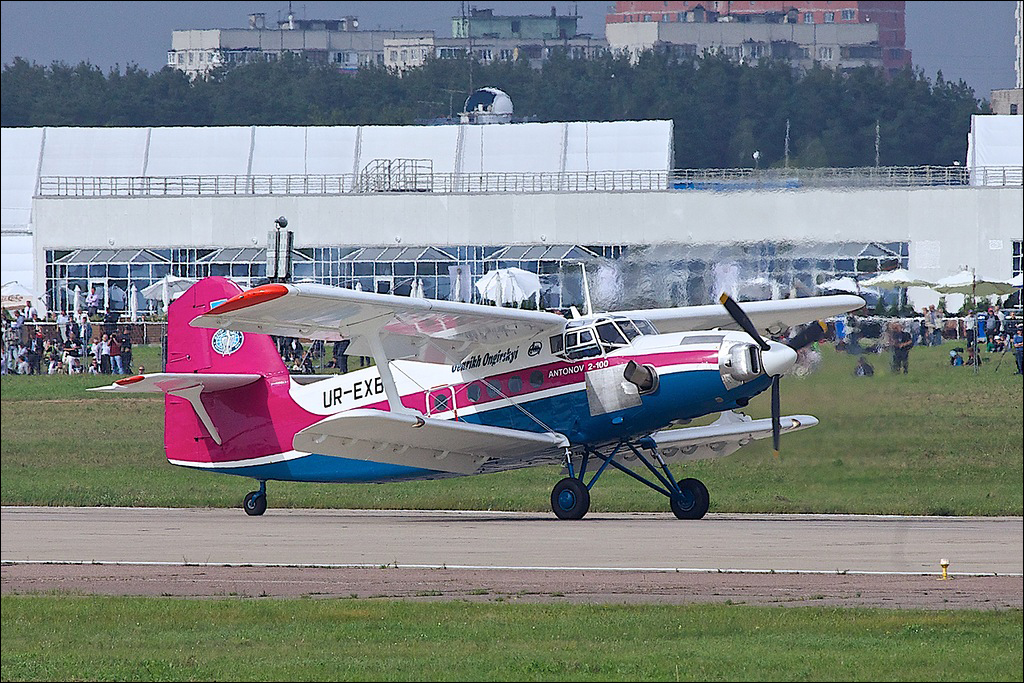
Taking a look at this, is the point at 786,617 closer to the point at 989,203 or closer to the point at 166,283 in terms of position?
the point at 989,203

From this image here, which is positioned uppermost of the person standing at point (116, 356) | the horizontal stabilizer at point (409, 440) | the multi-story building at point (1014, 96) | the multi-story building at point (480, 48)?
the multi-story building at point (480, 48)

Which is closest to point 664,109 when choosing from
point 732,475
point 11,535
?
point 732,475

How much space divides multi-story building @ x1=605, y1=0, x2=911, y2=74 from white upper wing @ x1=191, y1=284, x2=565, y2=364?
3.57m

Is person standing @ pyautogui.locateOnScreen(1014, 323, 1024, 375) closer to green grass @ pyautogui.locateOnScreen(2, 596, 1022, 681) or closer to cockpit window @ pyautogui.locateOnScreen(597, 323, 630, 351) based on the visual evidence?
green grass @ pyautogui.locateOnScreen(2, 596, 1022, 681)

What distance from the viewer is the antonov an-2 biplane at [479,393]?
16516 mm

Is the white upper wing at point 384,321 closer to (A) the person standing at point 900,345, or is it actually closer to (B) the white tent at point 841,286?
(B) the white tent at point 841,286

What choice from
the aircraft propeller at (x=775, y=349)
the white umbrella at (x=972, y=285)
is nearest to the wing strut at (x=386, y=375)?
the aircraft propeller at (x=775, y=349)

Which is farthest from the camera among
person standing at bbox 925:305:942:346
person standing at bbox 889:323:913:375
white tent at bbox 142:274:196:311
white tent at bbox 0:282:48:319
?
white tent at bbox 0:282:48:319

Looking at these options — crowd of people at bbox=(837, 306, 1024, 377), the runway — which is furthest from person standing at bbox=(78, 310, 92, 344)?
crowd of people at bbox=(837, 306, 1024, 377)

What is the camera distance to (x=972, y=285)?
12156mm

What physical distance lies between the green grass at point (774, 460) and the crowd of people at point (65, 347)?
12.5 inches

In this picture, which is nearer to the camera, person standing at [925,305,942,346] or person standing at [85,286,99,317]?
person standing at [925,305,942,346]

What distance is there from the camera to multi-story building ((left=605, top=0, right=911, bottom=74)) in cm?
1419

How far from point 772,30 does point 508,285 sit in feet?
13.1
